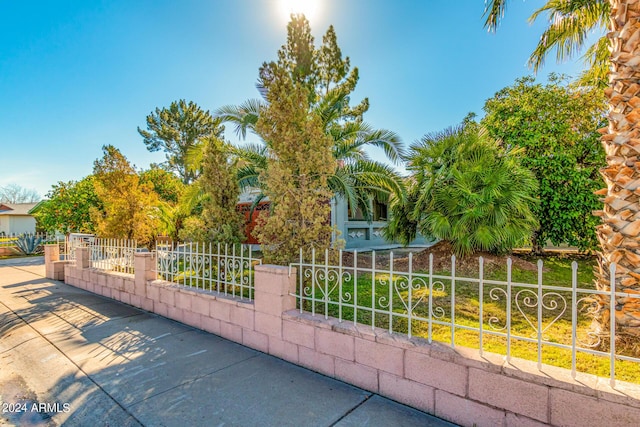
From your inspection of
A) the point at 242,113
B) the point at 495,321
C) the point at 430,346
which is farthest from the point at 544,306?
the point at 242,113

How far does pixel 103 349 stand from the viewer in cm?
395

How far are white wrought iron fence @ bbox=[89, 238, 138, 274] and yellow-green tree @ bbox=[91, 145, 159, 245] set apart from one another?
726 mm

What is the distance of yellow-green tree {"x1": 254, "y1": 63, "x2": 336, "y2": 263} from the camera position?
454 cm

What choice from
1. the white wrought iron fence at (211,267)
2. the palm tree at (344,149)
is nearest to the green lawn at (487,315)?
the white wrought iron fence at (211,267)

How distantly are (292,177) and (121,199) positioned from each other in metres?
5.84

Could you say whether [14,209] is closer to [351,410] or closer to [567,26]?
[351,410]

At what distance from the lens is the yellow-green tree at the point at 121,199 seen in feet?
26.2

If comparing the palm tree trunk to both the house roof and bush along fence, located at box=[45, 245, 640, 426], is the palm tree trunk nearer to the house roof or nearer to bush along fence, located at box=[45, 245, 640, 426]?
bush along fence, located at box=[45, 245, 640, 426]

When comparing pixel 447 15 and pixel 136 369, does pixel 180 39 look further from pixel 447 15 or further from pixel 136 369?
pixel 136 369

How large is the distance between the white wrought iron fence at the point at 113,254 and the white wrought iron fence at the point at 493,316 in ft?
13.4

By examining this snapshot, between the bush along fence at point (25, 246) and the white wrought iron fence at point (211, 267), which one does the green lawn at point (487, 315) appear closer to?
the white wrought iron fence at point (211, 267)

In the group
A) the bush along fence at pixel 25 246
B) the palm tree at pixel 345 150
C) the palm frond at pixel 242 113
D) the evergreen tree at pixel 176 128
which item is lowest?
the bush along fence at pixel 25 246

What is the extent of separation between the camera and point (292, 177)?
462 cm

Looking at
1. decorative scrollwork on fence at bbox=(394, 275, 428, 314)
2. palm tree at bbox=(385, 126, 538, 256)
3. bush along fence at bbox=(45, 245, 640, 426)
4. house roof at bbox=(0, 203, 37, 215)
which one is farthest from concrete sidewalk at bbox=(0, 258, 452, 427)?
house roof at bbox=(0, 203, 37, 215)
